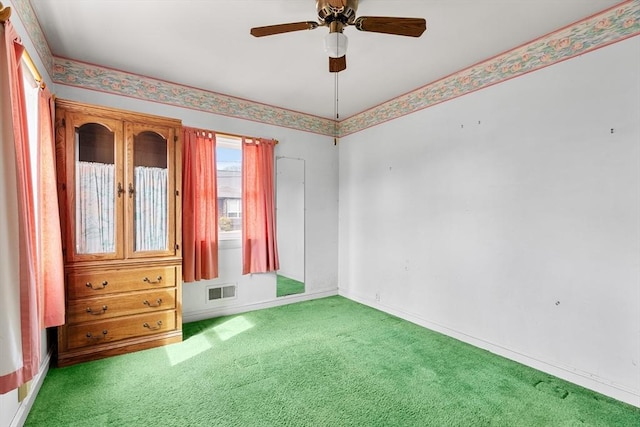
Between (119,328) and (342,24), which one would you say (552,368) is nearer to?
(342,24)

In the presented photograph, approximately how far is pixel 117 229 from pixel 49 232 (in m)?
0.48

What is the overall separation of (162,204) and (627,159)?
3.78 m

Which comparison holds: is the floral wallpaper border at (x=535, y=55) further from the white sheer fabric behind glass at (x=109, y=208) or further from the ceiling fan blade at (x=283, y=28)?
the white sheer fabric behind glass at (x=109, y=208)

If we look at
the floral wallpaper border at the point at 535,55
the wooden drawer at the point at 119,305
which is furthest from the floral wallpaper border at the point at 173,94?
the wooden drawer at the point at 119,305

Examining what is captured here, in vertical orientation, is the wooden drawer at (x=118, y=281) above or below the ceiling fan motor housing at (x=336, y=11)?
below

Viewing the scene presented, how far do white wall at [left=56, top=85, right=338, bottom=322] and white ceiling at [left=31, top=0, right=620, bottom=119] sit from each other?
1.20ft

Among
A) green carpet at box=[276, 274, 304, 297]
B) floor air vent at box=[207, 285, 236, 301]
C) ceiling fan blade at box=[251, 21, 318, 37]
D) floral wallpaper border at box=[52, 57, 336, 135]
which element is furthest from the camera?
green carpet at box=[276, 274, 304, 297]

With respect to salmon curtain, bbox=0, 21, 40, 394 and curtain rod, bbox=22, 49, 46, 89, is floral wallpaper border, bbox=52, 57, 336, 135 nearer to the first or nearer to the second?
curtain rod, bbox=22, 49, 46, 89

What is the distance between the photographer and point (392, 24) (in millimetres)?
1774

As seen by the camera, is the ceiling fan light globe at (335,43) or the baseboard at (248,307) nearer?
the ceiling fan light globe at (335,43)

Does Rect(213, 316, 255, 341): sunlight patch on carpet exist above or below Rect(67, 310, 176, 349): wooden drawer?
below

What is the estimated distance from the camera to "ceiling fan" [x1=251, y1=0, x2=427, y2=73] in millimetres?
1724

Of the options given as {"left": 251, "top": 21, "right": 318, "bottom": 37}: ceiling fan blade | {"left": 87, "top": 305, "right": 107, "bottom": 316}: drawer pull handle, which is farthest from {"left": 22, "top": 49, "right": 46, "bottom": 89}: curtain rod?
{"left": 87, "top": 305, "right": 107, "bottom": 316}: drawer pull handle

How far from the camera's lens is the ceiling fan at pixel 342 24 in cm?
172
